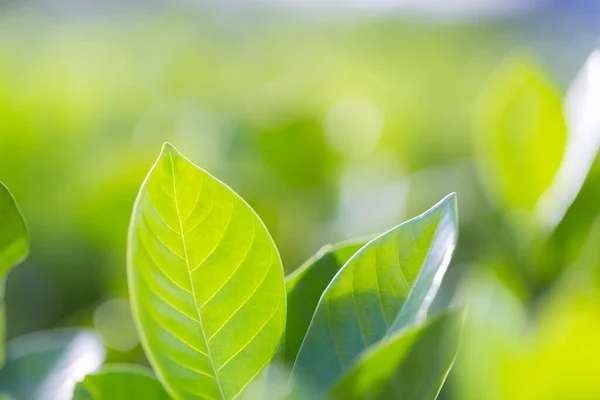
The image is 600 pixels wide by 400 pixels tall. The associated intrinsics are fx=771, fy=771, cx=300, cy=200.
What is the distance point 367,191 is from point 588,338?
0.78 meters

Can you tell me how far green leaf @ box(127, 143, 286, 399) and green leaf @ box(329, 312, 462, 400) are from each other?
82mm

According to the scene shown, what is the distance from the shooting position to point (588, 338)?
1.81 ft

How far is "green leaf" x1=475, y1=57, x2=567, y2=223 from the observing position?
1121 millimetres

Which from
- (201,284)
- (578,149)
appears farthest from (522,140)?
(201,284)

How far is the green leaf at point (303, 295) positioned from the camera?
628 mm

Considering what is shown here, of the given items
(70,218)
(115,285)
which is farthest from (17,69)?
(115,285)

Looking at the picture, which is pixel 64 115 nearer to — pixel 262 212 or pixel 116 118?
pixel 116 118

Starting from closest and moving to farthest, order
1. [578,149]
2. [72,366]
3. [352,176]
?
[72,366], [578,149], [352,176]

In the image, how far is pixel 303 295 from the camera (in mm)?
632

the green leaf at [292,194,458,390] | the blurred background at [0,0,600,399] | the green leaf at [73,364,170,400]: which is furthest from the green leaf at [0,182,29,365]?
the blurred background at [0,0,600,399]

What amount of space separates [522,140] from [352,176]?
0.35 metres

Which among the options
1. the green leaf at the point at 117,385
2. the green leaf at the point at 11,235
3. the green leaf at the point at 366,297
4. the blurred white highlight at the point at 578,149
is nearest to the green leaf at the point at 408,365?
the green leaf at the point at 366,297

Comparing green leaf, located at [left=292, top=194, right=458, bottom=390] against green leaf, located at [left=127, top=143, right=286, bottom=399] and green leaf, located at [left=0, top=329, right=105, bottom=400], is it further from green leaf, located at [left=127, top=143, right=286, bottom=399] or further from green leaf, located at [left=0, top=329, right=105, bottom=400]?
green leaf, located at [left=0, top=329, right=105, bottom=400]

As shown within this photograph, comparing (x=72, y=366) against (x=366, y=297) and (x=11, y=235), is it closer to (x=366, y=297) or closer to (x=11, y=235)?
(x=11, y=235)
